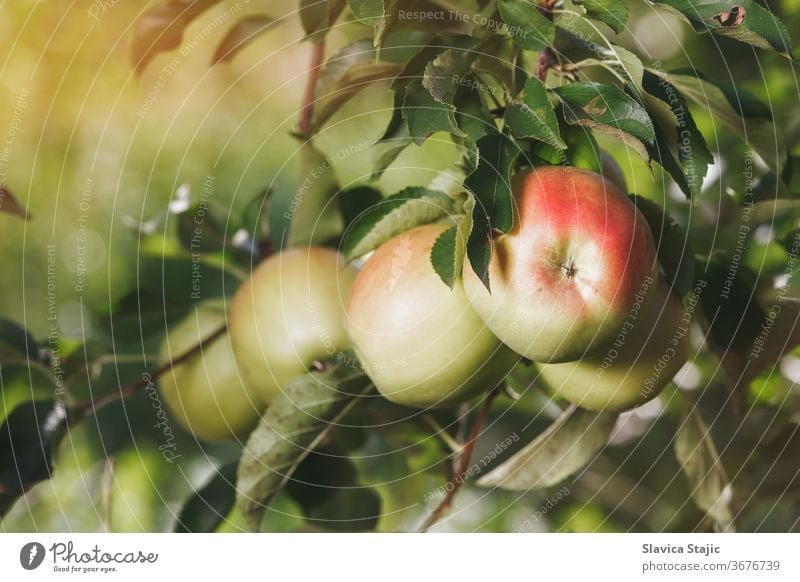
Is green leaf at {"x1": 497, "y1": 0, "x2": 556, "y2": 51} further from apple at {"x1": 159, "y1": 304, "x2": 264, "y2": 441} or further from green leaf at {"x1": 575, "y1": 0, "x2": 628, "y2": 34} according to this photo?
apple at {"x1": 159, "y1": 304, "x2": 264, "y2": 441}

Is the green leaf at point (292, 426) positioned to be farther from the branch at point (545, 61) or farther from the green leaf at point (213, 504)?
the branch at point (545, 61)

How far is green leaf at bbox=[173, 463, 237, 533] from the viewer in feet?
1.81

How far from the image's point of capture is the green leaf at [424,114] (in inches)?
16.2

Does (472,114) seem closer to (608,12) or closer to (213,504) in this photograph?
(608,12)

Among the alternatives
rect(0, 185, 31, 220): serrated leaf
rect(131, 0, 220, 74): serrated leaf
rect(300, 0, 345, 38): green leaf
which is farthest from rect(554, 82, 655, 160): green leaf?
rect(0, 185, 31, 220): serrated leaf

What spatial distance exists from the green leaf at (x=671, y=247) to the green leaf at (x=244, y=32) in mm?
270

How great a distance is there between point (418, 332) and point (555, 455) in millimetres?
197

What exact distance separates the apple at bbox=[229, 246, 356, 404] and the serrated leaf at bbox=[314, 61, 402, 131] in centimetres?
10

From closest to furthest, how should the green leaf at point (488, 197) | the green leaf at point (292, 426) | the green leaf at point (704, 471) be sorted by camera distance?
the green leaf at point (488, 197) < the green leaf at point (292, 426) < the green leaf at point (704, 471)

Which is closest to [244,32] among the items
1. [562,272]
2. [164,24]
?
[164,24]

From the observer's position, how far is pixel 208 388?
0.52 metres

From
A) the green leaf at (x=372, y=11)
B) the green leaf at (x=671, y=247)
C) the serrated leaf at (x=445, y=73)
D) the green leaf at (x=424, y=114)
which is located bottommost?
the green leaf at (x=671, y=247)

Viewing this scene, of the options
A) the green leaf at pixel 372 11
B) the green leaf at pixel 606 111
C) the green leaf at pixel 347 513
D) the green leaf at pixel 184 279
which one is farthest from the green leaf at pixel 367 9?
the green leaf at pixel 347 513
